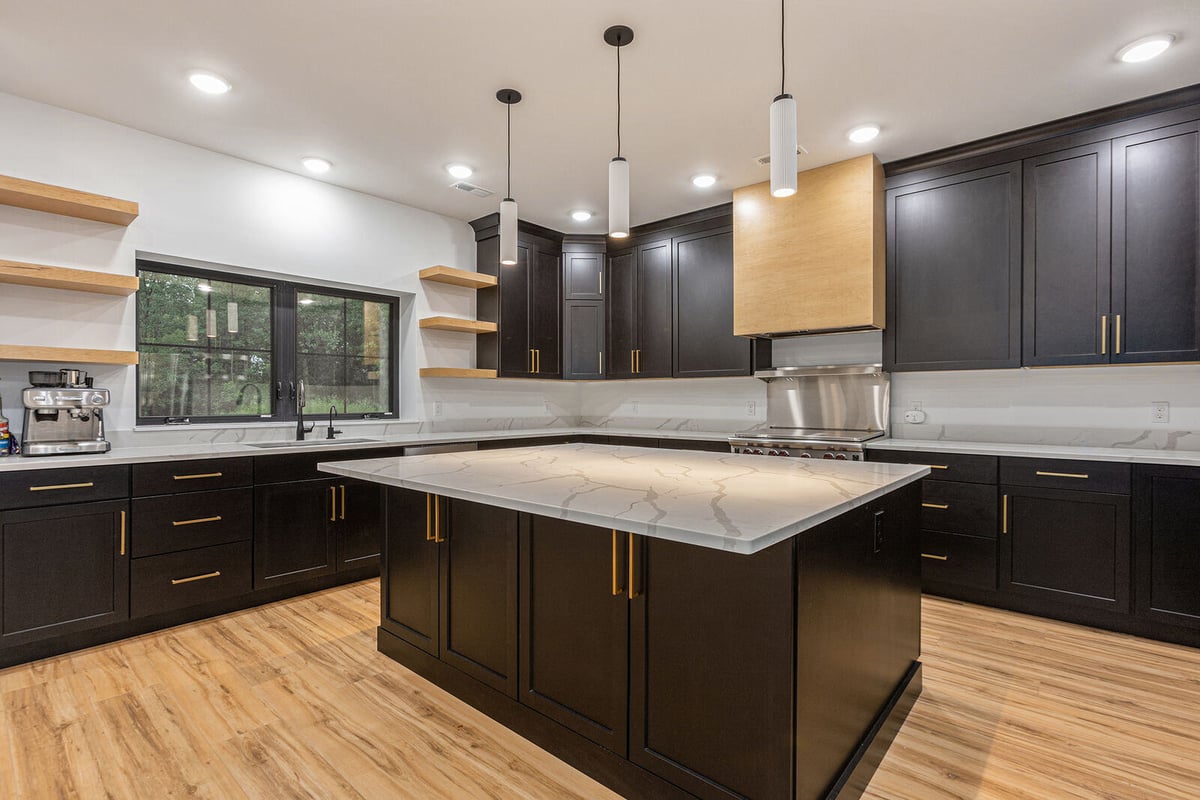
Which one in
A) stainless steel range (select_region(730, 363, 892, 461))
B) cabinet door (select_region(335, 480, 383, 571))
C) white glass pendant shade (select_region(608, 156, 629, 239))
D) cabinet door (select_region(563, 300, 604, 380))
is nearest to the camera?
white glass pendant shade (select_region(608, 156, 629, 239))

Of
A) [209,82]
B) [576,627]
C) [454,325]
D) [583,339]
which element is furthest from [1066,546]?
[209,82]

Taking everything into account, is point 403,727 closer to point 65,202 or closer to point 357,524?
point 357,524

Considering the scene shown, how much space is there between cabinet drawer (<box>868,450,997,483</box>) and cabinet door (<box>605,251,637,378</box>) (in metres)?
2.43

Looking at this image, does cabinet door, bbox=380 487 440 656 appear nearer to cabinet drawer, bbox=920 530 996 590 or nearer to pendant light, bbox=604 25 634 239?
pendant light, bbox=604 25 634 239

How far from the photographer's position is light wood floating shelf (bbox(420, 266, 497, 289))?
176 inches

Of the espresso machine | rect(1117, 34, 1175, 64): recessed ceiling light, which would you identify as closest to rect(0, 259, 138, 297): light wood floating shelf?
the espresso machine

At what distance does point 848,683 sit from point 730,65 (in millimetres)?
2581

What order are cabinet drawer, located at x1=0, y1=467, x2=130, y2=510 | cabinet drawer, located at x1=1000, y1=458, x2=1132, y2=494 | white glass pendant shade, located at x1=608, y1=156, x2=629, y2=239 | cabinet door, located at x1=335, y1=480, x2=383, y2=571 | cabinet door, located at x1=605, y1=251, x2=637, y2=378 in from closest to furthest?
white glass pendant shade, located at x1=608, y1=156, x2=629, y2=239, cabinet drawer, located at x1=0, y1=467, x2=130, y2=510, cabinet drawer, located at x1=1000, y1=458, x2=1132, y2=494, cabinet door, located at x1=335, y1=480, x2=383, y2=571, cabinet door, located at x1=605, y1=251, x2=637, y2=378

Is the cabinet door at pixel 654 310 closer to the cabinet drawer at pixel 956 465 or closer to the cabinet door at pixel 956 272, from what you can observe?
the cabinet door at pixel 956 272

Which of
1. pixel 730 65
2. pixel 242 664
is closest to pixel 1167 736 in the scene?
pixel 730 65

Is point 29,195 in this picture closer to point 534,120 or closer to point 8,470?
point 8,470

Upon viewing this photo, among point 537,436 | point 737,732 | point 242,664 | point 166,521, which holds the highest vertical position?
point 537,436

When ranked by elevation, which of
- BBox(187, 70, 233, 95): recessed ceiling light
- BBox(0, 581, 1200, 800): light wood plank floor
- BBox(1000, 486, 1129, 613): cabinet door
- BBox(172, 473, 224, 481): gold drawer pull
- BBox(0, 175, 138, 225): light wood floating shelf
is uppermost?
BBox(187, 70, 233, 95): recessed ceiling light

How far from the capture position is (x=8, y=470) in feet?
8.12
